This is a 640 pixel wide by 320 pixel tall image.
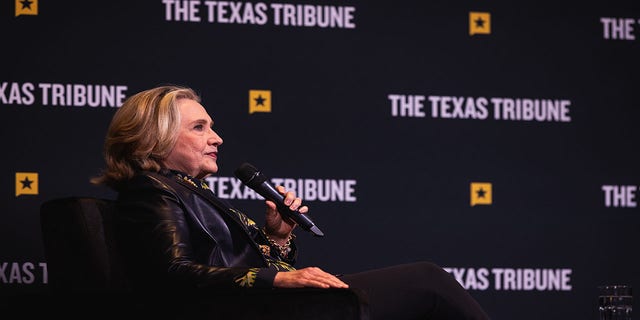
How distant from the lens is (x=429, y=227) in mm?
4207

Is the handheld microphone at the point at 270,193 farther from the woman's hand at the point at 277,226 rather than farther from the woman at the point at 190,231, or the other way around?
the woman's hand at the point at 277,226

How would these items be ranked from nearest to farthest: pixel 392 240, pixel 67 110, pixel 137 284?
pixel 137 284
pixel 67 110
pixel 392 240

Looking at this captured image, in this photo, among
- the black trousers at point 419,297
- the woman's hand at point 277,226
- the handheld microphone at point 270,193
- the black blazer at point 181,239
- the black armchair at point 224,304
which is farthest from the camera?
the woman's hand at point 277,226

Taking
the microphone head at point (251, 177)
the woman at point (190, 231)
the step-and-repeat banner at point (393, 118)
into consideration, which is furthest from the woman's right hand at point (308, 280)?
the step-and-repeat banner at point (393, 118)

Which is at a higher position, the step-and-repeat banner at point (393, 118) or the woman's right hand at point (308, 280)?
the step-and-repeat banner at point (393, 118)

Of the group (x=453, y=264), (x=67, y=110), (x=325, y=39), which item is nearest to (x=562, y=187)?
(x=453, y=264)

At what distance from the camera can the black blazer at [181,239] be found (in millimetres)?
2250

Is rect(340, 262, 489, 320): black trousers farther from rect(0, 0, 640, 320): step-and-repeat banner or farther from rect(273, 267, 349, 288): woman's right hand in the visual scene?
rect(0, 0, 640, 320): step-and-repeat banner

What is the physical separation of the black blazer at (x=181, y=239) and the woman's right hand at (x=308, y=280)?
0.03 metres

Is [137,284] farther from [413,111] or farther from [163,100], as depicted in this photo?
[413,111]

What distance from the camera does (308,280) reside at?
214cm

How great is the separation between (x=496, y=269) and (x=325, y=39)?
1315 mm

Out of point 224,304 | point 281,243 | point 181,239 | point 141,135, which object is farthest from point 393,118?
point 224,304

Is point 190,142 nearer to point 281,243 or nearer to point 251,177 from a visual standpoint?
point 251,177
